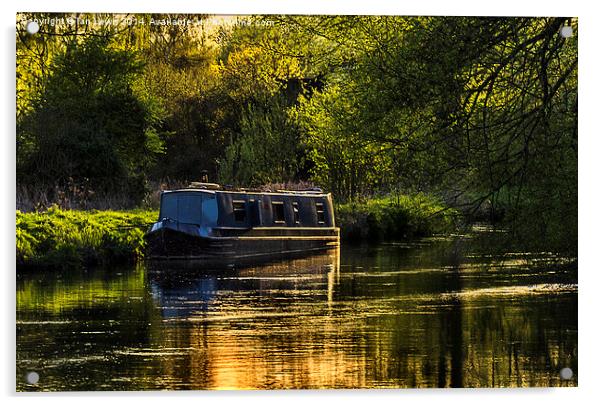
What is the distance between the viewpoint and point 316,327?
12992 mm

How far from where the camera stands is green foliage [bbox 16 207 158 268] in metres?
13.0

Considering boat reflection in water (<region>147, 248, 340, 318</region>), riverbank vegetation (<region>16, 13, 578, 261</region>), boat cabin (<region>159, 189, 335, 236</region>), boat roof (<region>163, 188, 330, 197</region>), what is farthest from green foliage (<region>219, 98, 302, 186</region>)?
boat reflection in water (<region>147, 248, 340, 318</region>)

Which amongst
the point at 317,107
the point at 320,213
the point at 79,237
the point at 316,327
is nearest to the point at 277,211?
the point at 320,213

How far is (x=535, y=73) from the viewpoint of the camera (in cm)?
1294

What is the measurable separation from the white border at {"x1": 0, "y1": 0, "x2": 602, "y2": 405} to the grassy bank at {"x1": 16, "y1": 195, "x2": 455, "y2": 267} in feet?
2.90

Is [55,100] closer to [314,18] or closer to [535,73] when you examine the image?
[314,18]

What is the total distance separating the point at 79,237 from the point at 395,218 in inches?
122

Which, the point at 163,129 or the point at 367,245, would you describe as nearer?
the point at 163,129

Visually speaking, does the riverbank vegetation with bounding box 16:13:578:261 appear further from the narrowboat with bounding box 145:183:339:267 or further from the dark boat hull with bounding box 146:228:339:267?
the dark boat hull with bounding box 146:228:339:267

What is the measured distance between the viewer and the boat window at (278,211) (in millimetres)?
15984

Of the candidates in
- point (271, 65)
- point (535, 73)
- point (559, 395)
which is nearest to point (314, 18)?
point (271, 65)

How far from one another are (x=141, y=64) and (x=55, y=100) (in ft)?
2.80

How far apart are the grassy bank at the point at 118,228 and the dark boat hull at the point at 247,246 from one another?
1.35 ft

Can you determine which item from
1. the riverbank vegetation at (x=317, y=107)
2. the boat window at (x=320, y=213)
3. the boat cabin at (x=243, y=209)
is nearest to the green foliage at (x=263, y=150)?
the riverbank vegetation at (x=317, y=107)
